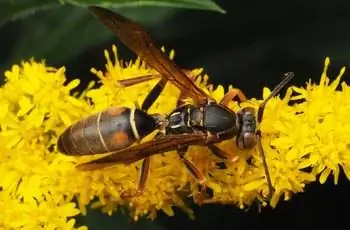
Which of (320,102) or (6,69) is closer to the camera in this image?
(320,102)

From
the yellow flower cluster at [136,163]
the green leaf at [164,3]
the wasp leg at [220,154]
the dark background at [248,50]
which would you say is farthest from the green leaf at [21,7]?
the wasp leg at [220,154]

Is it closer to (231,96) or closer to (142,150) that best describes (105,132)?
(142,150)

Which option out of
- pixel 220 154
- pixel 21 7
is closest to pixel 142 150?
pixel 220 154

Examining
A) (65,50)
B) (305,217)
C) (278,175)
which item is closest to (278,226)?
(305,217)

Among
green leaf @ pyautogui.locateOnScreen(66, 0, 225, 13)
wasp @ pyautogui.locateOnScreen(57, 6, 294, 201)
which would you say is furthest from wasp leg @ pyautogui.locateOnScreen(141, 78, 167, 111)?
green leaf @ pyautogui.locateOnScreen(66, 0, 225, 13)

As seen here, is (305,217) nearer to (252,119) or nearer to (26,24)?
(252,119)

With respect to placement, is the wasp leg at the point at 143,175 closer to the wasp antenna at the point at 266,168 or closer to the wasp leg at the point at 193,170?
the wasp leg at the point at 193,170
